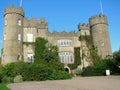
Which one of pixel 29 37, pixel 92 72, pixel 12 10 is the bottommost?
pixel 92 72

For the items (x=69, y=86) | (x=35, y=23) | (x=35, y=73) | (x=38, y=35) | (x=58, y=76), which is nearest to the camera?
(x=69, y=86)

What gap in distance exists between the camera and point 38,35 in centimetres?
3859

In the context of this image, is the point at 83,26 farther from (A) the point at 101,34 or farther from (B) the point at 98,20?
(A) the point at 101,34

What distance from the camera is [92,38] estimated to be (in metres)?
40.5

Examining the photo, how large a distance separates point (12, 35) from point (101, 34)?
19.5m

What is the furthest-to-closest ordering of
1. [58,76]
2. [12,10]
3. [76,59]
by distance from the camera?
[76,59], [12,10], [58,76]

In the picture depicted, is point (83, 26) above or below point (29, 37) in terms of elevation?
above

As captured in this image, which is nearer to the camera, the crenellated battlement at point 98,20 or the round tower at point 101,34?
the round tower at point 101,34

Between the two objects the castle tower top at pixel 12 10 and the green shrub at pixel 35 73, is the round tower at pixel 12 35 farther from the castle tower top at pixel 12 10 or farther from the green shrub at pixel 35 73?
the green shrub at pixel 35 73

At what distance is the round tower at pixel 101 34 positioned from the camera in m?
38.4

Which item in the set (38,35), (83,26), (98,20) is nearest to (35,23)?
(38,35)

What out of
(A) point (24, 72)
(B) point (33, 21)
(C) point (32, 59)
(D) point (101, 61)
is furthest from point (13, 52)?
(D) point (101, 61)

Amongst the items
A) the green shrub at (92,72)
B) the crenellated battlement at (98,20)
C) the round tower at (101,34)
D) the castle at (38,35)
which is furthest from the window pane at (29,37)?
the crenellated battlement at (98,20)

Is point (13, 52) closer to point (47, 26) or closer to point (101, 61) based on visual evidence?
point (47, 26)
